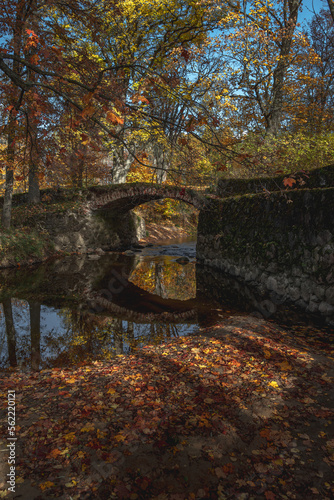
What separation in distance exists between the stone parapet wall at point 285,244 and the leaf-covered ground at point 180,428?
2.59 meters

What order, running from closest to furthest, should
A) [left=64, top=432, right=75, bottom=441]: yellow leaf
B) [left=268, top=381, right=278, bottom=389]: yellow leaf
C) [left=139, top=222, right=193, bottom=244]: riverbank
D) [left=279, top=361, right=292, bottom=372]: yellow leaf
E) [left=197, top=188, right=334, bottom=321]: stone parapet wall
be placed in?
[left=64, top=432, right=75, bottom=441]: yellow leaf
[left=268, top=381, right=278, bottom=389]: yellow leaf
[left=279, top=361, right=292, bottom=372]: yellow leaf
[left=197, top=188, right=334, bottom=321]: stone parapet wall
[left=139, top=222, right=193, bottom=244]: riverbank

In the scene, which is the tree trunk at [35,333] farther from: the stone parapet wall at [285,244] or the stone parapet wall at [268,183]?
the stone parapet wall at [268,183]

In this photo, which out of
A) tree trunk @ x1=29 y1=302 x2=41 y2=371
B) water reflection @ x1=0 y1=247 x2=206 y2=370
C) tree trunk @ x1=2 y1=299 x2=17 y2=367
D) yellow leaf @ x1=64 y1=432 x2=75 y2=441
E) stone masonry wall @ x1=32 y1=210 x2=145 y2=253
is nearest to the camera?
yellow leaf @ x1=64 y1=432 x2=75 y2=441

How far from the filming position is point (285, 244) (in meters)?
7.54

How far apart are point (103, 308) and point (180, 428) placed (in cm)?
493

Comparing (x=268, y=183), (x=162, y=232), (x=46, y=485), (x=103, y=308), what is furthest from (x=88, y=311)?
(x=162, y=232)

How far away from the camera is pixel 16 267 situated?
10.8 meters

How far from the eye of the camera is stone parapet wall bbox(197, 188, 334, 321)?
6219mm

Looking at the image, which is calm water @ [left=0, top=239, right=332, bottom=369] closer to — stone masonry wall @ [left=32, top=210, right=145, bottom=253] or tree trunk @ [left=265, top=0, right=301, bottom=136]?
stone masonry wall @ [left=32, top=210, right=145, bottom=253]

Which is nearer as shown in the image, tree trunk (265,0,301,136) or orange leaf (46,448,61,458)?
orange leaf (46,448,61,458)

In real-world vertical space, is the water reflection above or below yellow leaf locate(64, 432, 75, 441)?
below

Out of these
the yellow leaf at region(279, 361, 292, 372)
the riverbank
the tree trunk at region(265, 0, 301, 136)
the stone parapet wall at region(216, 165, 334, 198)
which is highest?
the tree trunk at region(265, 0, 301, 136)

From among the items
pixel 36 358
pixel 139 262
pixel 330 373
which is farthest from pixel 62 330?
pixel 139 262

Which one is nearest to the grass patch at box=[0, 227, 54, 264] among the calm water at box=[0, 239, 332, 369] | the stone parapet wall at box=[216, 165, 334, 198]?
the calm water at box=[0, 239, 332, 369]
